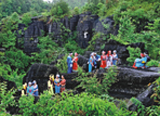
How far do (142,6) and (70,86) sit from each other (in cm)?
1083

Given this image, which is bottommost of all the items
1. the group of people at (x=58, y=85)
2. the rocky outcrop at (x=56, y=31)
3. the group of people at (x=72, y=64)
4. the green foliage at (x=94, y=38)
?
the group of people at (x=58, y=85)

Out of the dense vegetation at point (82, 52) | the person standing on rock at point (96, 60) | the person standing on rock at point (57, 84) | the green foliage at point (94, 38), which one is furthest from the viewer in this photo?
the green foliage at point (94, 38)

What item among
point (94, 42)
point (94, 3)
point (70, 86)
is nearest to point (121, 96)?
point (70, 86)

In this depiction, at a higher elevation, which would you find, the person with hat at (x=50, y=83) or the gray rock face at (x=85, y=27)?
the gray rock face at (x=85, y=27)

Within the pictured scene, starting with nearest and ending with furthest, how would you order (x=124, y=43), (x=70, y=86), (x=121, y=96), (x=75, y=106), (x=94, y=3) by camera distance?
(x=75, y=106) < (x=121, y=96) < (x=70, y=86) < (x=124, y=43) < (x=94, y=3)

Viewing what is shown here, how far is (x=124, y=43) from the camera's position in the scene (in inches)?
386

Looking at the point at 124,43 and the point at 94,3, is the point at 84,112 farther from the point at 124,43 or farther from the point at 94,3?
the point at 94,3

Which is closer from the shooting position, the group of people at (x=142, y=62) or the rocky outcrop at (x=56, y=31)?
the group of people at (x=142, y=62)

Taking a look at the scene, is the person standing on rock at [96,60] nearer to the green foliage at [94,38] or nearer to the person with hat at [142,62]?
the person with hat at [142,62]

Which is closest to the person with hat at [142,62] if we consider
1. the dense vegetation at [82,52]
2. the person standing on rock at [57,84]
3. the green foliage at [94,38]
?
the dense vegetation at [82,52]

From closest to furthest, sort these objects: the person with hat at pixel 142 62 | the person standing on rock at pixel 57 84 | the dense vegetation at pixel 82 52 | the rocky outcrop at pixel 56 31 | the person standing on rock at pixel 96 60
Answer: the dense vegetation at pixel 82 52 < the person with hat at pixel 142 62 < the person standing on rock at pixel 57 84 < the person standing on rock at pixel 96 60 < the rocky outcrop at pixel 56 31

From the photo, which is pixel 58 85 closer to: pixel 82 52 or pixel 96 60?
pixel 96 60

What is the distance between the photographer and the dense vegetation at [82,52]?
2049mm

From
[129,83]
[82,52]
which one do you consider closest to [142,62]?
[129,83]
